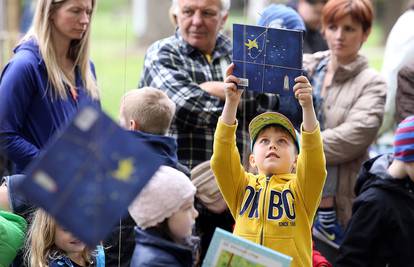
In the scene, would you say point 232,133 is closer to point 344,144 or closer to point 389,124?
point 344,144

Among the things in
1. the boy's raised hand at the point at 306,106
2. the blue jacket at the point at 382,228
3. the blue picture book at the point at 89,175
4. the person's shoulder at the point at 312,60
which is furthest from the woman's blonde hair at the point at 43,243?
the person's shoulder at the point at 312,60

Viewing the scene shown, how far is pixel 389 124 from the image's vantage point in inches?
192

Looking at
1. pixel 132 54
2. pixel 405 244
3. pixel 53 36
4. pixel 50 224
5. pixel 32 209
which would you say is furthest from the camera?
pixel 132 54

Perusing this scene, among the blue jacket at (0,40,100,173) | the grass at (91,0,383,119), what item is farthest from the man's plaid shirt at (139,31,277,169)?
the grass at (91,0,383,119)

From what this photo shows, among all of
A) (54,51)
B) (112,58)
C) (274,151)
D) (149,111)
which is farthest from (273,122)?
(112,58)

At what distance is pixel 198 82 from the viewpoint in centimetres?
442

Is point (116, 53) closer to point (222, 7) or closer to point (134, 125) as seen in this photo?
point (222, 7)

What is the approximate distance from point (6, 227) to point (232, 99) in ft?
3.28

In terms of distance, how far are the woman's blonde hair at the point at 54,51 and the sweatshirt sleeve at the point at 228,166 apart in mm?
995

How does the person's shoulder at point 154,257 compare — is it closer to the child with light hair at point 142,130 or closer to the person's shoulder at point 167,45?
the child with light hair at point 142,130

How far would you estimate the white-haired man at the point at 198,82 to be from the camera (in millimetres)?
4305

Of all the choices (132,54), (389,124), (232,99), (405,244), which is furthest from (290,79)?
(132,54)

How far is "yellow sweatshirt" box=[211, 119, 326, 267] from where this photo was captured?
3375 millimetres

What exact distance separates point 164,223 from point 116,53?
46.2 feet
